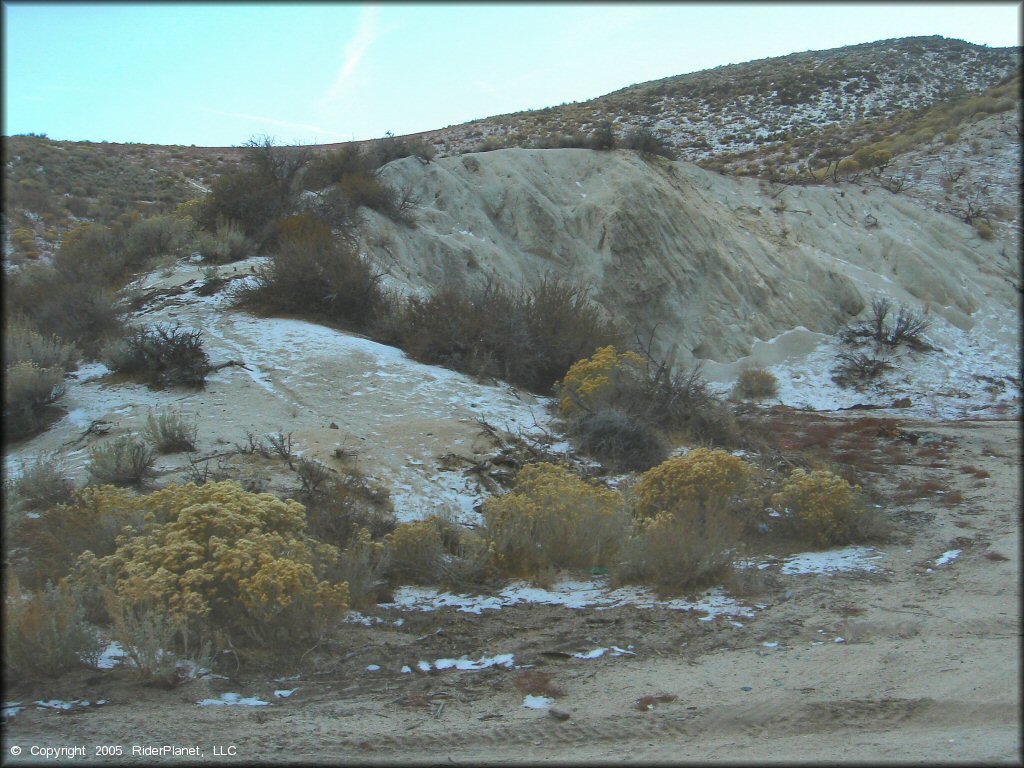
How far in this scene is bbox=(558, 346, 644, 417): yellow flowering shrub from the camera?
11914mm

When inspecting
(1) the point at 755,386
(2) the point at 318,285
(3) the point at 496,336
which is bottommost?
(1) the point at 755,386

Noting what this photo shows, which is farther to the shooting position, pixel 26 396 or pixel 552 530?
pixel 26 396

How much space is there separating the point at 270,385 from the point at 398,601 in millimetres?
5124

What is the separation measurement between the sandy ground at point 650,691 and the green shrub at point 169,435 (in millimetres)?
3767

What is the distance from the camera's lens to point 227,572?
18.6 ft

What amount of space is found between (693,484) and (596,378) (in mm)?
4259

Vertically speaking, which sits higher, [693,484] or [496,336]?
[496,336]

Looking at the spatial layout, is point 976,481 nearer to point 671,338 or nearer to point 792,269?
point 671,338

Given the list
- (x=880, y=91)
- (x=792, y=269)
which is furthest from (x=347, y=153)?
(x=880, y=91)

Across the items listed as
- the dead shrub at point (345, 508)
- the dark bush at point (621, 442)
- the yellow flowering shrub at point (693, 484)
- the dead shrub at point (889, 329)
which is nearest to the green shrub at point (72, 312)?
the dead shrub at point (345, 508)

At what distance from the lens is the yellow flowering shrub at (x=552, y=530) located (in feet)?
24.7

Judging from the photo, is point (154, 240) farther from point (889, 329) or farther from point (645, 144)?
point (889, 329)

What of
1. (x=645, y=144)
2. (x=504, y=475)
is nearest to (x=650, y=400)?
(x=504, y=475)

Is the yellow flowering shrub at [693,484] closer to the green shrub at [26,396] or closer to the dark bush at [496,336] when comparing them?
the dark bush at [496,336]
